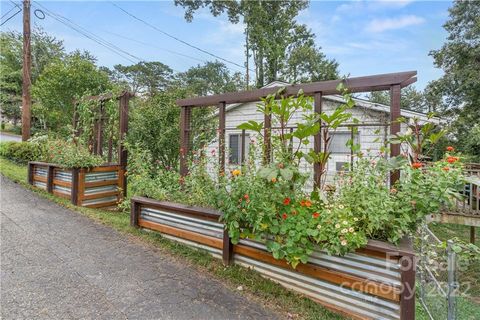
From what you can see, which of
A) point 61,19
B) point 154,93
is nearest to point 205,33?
point 61,19

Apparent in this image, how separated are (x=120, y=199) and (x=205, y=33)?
13.9 metres

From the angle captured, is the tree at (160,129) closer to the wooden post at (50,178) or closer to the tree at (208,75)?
the wooden post at (50,178)

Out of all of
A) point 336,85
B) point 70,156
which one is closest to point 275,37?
point 70,156

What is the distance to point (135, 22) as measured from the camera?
12.1 meters

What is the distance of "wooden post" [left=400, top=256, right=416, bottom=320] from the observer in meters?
1.88

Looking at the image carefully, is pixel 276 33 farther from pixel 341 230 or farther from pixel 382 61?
pixel 341 230

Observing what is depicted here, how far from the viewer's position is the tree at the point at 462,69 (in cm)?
1251

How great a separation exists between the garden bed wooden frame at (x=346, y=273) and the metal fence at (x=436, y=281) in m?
0.35

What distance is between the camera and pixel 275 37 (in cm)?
1677

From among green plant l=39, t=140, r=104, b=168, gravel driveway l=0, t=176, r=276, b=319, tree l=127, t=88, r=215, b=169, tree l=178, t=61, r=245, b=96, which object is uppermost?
tree l=178, t=61, r=245, b=96

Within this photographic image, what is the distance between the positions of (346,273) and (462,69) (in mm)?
15252

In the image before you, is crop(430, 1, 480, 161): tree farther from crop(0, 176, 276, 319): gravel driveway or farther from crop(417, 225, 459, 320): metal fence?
crop(0, 176, 276, 319): gravel driveway

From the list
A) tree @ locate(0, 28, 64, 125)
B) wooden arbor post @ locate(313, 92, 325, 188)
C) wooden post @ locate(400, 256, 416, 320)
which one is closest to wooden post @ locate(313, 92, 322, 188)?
wooden arbor post @ locate(313, 92, 325, 188)

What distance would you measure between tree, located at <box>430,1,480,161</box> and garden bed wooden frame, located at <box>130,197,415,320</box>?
13250mm
